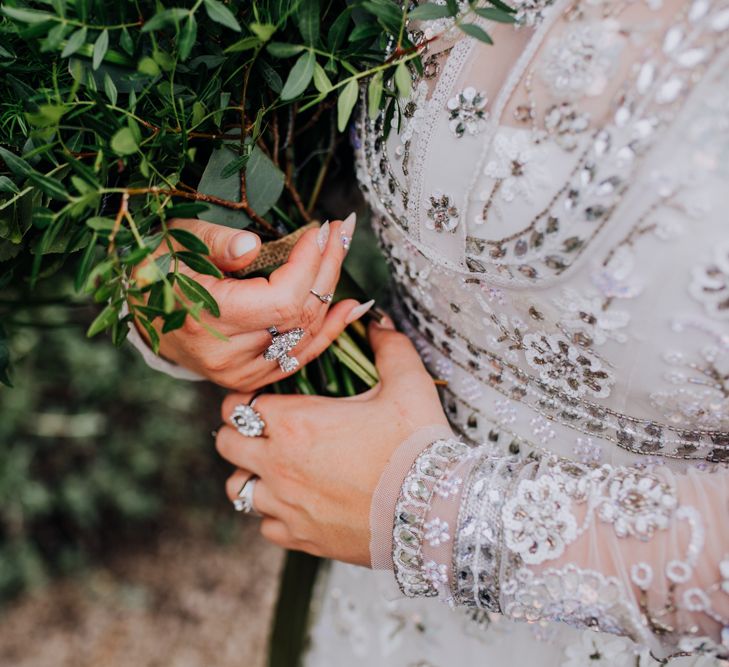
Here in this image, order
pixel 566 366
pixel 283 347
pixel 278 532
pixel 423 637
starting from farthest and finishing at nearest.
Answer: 1. pixel 423 637
2. pixel 278 532
3. pixel 283 347
4. pixel 566 366

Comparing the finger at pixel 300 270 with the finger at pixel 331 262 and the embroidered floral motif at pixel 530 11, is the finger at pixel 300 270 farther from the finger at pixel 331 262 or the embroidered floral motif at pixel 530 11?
the embroidered floral motif at pixel 530 11

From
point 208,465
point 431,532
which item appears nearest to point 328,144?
point 431,532

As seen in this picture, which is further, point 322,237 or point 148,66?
point 322,237

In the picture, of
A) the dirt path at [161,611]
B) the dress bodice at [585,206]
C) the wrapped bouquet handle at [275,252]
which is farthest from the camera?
the dirt path at [161,611]

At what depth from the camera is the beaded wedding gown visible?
0.56 meters

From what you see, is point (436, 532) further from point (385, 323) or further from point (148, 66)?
point (148, 66)

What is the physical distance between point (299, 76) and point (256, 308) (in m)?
0.27

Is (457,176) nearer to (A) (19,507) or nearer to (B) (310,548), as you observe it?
(B) (310,548)

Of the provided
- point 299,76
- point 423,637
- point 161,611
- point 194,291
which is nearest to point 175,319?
point 194,291

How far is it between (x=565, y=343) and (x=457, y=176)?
0.21 metres

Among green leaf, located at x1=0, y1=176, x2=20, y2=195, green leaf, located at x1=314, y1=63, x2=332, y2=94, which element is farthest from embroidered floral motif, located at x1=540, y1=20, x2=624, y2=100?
green leaf, located at x1=0, y1=176, x2=20, y2=195

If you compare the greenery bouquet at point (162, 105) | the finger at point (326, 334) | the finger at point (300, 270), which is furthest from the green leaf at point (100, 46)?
the finger at point (326, 334)

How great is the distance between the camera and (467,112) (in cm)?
67

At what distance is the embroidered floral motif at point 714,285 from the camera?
0.57 metres
